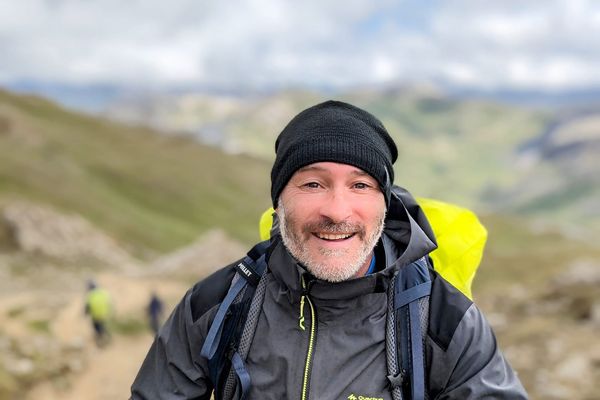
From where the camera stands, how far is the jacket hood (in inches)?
146

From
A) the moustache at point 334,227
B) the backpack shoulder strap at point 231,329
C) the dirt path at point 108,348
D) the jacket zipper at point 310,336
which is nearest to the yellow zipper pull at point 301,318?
the jacket zipper at point 310,336

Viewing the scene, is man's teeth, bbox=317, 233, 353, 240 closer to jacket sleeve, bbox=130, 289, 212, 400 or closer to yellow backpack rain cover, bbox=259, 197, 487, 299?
jacket sleeve, bbox=130, 289, 212, 400

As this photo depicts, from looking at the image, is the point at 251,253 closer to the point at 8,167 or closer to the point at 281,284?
the point at 281,284

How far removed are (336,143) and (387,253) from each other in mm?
852

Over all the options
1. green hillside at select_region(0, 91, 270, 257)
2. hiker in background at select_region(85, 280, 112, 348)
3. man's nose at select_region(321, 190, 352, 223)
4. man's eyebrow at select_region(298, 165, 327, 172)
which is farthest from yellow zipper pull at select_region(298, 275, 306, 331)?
green hillside at select_region(0, 91, 270, 257)

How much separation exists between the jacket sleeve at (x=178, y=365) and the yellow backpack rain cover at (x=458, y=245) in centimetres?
197

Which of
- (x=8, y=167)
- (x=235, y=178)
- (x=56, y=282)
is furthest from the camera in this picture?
(x=235, y=178)

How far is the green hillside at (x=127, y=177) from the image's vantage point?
63812mm

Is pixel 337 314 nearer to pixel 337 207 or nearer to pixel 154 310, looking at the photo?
pixel 337 207

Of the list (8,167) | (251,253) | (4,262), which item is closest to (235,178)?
(8,167)

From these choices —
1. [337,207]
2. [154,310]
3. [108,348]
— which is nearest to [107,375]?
[108,348]

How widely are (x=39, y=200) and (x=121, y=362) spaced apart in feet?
136

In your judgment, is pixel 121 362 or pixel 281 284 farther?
pixel 121 362

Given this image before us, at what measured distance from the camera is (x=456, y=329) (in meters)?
3.57
